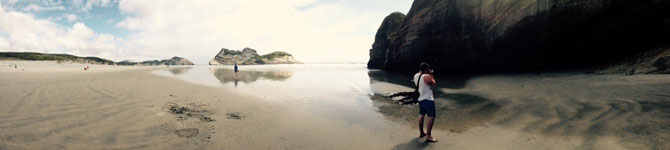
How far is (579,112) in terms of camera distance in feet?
19.9

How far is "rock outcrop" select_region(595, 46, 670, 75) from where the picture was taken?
8992mm

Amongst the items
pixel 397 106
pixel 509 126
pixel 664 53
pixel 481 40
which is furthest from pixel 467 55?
pixel 509 126

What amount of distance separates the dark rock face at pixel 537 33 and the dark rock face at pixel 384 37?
17.3 meters

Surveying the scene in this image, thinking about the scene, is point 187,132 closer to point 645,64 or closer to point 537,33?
point 645,64

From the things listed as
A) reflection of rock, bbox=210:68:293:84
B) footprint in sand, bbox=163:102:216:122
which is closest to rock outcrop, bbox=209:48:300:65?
reflection of rock, bbox=210:68:293:84

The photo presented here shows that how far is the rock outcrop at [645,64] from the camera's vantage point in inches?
354

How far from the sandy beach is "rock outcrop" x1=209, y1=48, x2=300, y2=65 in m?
151

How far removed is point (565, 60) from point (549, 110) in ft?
35.1

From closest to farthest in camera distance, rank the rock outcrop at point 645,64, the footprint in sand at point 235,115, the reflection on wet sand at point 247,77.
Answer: the footprint in sand at point 235,115, the rock outcrop at point 645,64, the reflection on wet sand at point 247,77

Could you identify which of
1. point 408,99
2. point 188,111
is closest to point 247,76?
point 188,111

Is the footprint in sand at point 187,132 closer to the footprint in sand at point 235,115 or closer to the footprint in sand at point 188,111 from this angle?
the footprint in sand at point 188,111

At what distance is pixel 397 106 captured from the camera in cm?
925

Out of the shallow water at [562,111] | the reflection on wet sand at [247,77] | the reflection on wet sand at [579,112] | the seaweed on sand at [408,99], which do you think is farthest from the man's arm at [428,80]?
the reflection on wet sand at [247,77]

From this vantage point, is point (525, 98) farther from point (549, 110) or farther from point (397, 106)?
point (397, 106)
